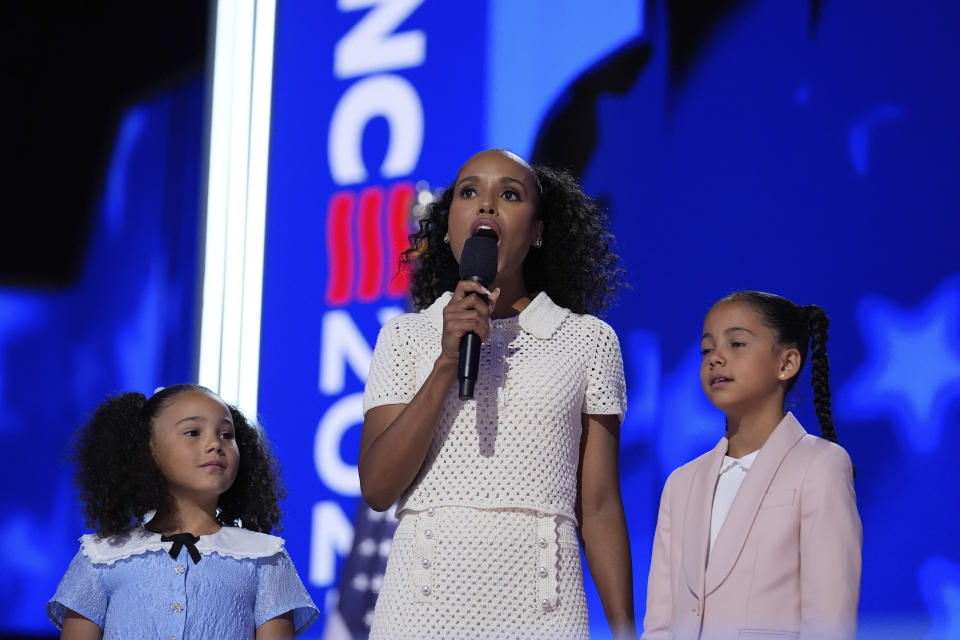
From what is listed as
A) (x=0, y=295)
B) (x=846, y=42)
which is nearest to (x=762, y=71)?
(x=846, y=42)

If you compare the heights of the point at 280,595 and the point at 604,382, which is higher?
the point at 604,382

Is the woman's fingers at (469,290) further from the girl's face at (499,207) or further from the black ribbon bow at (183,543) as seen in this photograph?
the black ribbon bow at (183,543)

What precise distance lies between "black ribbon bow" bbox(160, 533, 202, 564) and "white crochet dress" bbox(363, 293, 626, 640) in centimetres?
53

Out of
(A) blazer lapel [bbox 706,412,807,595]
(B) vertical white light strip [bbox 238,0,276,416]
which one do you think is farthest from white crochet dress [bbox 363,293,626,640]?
(B) vertical white light strip [bbox 238,0,276,416]

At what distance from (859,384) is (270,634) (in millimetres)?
1529

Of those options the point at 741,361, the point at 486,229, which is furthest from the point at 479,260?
the point at 741,361

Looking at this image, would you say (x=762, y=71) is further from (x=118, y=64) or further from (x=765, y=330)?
(x=118, y=64)

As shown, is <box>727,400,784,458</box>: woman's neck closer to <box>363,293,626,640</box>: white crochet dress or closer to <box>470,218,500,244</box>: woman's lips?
<box>363,293,626,640</box>: white crochet dress

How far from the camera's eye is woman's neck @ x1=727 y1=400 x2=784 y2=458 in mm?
2045

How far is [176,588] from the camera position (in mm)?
2189

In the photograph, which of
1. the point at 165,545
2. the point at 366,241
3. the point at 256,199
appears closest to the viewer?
the point at 165,545

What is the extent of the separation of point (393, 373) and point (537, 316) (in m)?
0.25

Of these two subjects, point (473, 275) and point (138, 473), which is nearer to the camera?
point (473, 275)

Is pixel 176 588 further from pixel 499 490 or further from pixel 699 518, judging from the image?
pixel 699 518
